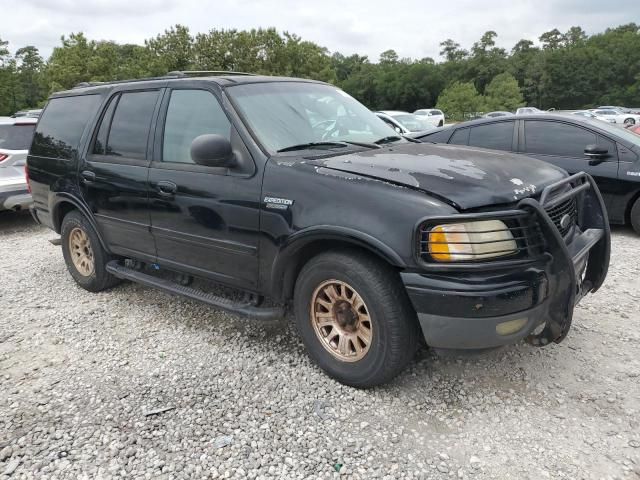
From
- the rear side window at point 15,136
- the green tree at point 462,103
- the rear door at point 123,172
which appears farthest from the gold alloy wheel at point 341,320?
the green tree at point 462,103

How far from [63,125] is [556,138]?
19.0ft

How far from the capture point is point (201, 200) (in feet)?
11.4

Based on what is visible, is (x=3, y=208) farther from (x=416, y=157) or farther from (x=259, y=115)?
(x=416, y=157)

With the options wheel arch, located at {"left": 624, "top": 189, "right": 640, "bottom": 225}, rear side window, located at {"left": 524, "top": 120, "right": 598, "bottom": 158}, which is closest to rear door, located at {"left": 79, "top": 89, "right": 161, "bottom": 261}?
rear side window, located at {"left": 524, "top": 120, "right": 598, "bottom": 158}

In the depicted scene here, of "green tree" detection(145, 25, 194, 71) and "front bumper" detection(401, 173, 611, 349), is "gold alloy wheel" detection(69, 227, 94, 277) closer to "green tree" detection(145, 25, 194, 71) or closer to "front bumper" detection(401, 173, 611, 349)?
"front bumper" detection(401, 173, 611, 349)

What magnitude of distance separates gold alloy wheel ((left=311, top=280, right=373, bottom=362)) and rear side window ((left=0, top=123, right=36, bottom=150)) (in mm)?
6500

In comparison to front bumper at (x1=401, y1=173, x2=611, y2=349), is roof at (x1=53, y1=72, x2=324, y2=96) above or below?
above

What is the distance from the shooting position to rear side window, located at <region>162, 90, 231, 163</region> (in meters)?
3.51

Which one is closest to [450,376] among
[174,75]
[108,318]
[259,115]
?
[259,115]

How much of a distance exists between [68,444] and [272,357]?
134cm

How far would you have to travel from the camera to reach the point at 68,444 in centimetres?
269

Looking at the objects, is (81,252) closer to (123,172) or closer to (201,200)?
(123,172)

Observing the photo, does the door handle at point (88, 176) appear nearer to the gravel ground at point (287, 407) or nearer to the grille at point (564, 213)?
the gravel ground at point (287, 407)

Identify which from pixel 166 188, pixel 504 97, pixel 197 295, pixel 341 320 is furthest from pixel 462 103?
pixel 341 320
